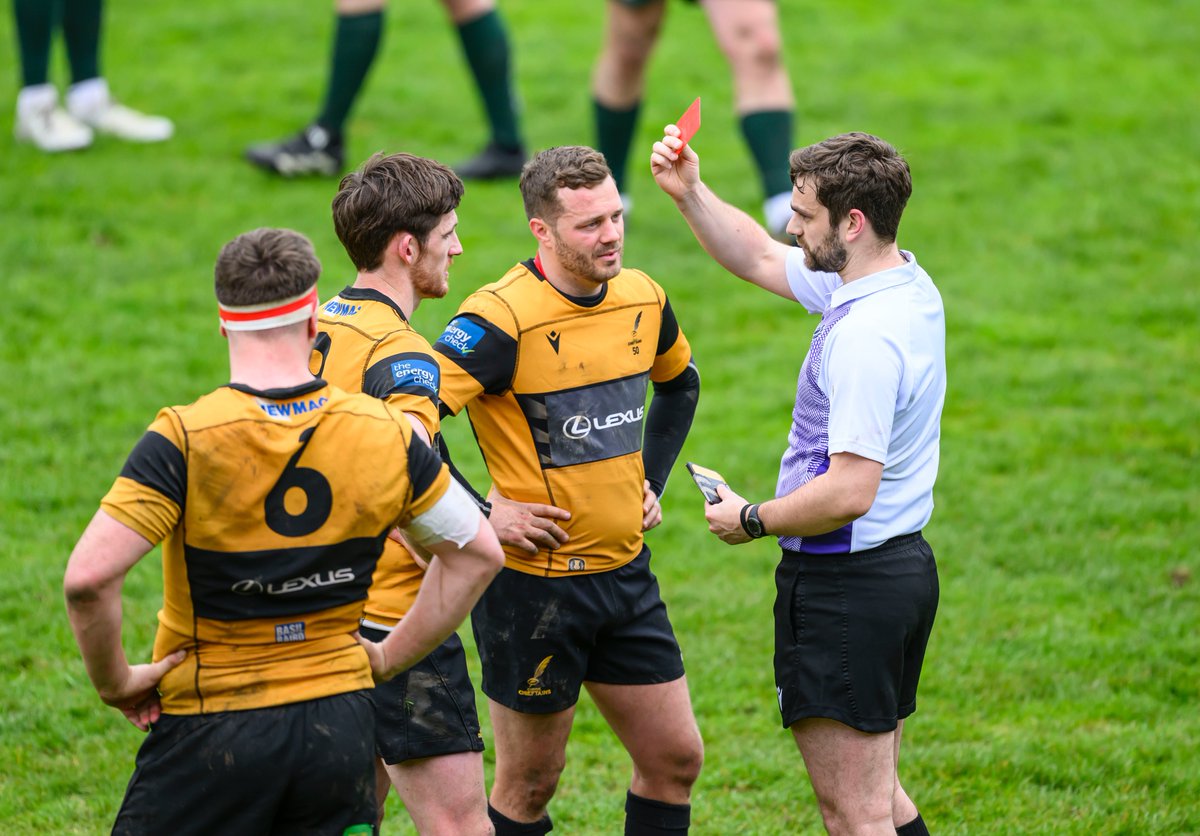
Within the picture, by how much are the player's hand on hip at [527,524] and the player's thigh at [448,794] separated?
60 cm

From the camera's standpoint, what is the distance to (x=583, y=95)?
38.0ft

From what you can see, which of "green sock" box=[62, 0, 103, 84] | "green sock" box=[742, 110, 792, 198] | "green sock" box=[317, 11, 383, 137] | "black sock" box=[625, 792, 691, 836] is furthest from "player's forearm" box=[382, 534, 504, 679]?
"green sock" box=[62, 0, 103, 84]

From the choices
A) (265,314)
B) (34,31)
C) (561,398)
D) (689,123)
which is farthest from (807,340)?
(265,314)

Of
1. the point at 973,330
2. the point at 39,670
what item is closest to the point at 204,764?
the point at 39,670

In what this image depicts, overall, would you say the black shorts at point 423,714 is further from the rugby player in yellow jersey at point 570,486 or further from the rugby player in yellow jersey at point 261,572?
the rugby player in yellow jersey at point 261,572

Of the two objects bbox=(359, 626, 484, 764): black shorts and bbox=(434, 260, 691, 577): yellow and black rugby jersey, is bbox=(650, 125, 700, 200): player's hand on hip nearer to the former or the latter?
bbox=(434, 260, 691, 577): yellow and black rugby jersey

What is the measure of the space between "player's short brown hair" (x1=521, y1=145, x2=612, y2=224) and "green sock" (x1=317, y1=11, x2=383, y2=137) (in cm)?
589

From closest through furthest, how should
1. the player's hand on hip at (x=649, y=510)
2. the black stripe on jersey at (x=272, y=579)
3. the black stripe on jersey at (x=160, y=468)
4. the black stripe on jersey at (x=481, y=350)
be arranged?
the black stripe on jersey at (x=160, y=468) → the black stripe on jersey at (x=272, y=579) → the black stripe on jersey at (x=481, y=350) → the player's hand on hip at (x=649, y=510)

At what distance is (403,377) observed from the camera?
3.59 meters

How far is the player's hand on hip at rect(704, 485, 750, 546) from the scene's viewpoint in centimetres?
391

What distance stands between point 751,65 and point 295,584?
634 centimetres

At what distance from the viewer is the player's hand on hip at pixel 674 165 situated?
13.7 ft

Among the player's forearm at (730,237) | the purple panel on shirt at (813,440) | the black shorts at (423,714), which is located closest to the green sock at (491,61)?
the player's forearm at (730,237)

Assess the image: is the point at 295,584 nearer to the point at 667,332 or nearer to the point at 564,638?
the point at 564,638
